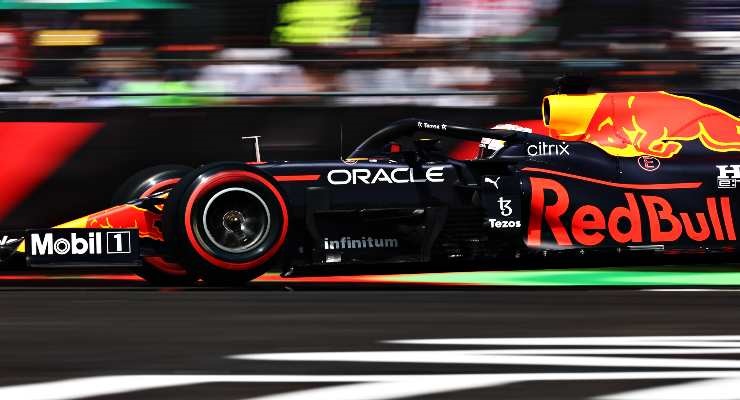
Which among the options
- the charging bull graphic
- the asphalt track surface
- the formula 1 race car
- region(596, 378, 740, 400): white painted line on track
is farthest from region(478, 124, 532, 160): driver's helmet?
region(596, 378, 740, 400): white painted line on track

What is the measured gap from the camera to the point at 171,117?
1077 centimetres

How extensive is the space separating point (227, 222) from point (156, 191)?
1.18 metres

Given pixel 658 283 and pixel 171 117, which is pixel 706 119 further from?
pixel 171 117

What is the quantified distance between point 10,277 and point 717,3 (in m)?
6.06

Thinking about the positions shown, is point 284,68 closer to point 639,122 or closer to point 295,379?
point 639,122

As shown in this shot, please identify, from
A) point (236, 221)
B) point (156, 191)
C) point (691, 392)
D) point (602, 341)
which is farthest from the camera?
point (156, 191)

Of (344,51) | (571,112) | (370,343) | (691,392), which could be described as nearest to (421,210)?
(571,112)

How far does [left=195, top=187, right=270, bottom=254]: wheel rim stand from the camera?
24.7ft

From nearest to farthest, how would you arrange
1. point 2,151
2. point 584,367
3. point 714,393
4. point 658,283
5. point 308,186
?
point 714,393 → point 584,367 → point 308,186 → point 658,283 → point 2,151

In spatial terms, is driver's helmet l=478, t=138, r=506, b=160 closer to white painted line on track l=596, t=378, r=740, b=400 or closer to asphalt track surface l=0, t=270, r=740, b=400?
asphalt track surface l=0, t=270, r=740, b=400


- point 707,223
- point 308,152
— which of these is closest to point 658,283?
point 707,223

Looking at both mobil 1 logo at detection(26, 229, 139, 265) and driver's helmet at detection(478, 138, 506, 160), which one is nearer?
mobil 1 logo at detection(26, 229, 139, 265)

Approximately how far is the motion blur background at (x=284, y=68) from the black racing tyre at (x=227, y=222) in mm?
3203

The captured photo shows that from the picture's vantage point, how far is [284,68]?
10.9 meters
